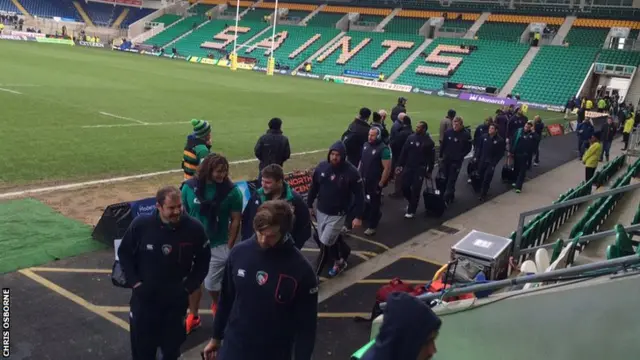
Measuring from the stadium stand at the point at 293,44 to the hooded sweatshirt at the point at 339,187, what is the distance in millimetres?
46645

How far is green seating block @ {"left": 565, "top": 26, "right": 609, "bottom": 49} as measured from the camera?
4653 cm

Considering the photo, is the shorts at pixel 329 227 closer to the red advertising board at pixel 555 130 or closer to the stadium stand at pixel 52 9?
the red advertising board at pixel 555 130

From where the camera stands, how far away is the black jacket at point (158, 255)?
4070mm

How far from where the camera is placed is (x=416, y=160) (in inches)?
397

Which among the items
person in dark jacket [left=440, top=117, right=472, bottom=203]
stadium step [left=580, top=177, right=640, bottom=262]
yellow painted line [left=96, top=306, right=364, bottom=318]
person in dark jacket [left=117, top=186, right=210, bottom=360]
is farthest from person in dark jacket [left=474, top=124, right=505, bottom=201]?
person in dark jacket [left=117, top=186, right=210, bottom=360]

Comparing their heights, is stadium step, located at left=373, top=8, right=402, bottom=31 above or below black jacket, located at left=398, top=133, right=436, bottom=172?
above

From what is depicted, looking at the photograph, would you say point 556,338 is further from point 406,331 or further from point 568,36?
point 568,36

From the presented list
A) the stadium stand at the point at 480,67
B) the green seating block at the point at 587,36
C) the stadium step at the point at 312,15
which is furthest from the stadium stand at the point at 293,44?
the green seating block at the point at 587,36

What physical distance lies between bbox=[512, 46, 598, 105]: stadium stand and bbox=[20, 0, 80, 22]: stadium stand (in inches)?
2306

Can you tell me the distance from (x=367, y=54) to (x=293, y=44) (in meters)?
8.84

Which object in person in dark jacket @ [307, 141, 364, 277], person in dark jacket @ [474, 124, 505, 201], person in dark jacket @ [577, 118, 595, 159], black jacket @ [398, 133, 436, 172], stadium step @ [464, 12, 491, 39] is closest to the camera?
person in dark jacket @ [307, 141, 364, 277]

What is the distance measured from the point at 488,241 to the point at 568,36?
48.3 metres

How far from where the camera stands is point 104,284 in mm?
6484

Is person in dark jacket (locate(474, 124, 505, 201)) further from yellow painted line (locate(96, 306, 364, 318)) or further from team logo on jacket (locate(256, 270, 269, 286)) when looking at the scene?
team logo on jacket (locate(256, 270, 269, 286))
